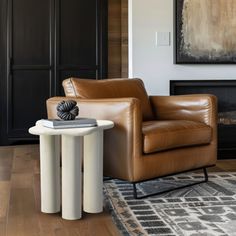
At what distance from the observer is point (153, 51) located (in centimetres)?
431

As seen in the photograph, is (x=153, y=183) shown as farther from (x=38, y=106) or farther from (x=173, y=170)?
(x=38, y=106)

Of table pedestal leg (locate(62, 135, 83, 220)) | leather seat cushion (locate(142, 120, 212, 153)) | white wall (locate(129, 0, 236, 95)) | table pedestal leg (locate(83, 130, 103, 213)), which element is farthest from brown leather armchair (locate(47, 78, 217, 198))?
white wall (locate(129, 0, 236, 95))

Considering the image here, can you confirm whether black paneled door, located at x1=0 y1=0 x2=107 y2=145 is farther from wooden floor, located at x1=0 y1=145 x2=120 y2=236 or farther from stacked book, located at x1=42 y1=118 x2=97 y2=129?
stacked book, located at x1=42 y1=118 x2=97 y2=129

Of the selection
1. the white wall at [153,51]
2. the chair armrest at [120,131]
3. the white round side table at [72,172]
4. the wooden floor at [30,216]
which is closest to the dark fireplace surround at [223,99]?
the white wall at [153,51]

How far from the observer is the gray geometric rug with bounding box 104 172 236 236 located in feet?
7.23

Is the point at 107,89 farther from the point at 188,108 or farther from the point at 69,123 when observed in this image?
the point at 69,123

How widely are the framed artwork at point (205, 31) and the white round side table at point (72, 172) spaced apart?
2.04 meters

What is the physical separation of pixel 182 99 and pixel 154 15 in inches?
47.9

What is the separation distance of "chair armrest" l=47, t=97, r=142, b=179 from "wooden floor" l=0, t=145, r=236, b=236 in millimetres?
397

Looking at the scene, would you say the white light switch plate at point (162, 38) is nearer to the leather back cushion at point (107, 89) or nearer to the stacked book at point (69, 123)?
the leather back cushion at point (107, 89)

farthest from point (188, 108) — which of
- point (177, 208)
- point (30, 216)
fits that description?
point (30, 216)

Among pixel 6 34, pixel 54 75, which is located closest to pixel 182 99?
pixel 54 75

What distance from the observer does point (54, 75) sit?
518cm

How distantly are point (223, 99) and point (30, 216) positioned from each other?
8.83 feet
